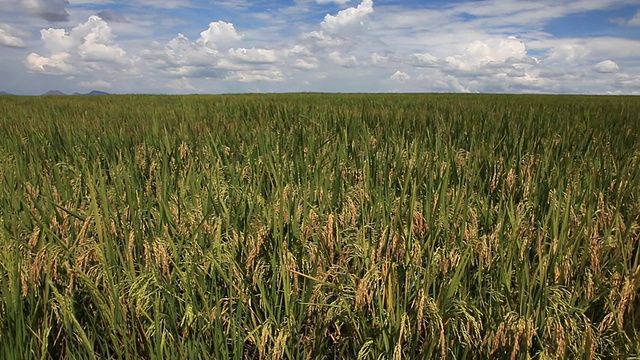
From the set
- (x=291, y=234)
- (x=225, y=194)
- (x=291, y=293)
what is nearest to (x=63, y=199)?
(x=225, y=194)

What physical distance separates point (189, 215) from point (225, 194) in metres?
0.52

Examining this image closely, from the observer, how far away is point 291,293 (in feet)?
5.57

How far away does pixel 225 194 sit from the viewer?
261 cm

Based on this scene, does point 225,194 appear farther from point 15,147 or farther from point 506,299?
point 15,147

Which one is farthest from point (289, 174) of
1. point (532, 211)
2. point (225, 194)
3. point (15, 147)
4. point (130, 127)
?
point (130, 127)

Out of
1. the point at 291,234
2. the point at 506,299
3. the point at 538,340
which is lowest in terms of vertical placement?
the point at 538,340

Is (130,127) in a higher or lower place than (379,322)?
higher

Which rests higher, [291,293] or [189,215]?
[189,215]

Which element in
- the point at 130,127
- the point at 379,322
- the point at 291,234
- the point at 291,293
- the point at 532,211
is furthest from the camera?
the point at 130,127

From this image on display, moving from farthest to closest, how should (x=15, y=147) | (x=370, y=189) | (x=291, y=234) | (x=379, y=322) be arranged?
(x=15, y=147)
(x=370, y=189)
(x=291, y=234)
(x=379, y=322)

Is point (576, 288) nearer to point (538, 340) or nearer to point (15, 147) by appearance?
point (538, 340)

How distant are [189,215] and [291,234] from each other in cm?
53

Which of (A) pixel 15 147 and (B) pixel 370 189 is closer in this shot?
(B) pixel 370 189

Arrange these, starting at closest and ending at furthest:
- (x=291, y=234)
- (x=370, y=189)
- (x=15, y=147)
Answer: (x=291, y=234), (x=370, y=189), (x=15, y=147)
